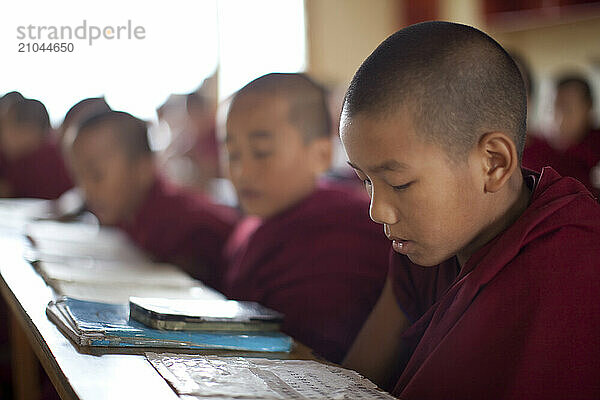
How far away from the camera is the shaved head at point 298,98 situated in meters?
1.97

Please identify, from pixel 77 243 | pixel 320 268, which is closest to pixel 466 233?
pixel 320 268

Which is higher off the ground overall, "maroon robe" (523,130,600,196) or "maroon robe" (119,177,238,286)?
"maroon robe" (523,130,600,196)

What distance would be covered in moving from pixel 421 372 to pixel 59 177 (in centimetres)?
386

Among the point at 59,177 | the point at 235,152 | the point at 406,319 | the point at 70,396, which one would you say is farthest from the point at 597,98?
the point at 70,396

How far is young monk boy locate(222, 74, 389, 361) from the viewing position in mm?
1629

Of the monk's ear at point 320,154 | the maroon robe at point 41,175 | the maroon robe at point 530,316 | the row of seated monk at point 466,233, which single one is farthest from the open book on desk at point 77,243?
the maroon robe at point 41,175

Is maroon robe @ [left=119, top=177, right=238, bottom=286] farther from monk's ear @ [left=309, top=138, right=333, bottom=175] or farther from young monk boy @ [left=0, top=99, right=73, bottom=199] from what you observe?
young monk boy @ [left=0, top=99, right=73, bottom=199]

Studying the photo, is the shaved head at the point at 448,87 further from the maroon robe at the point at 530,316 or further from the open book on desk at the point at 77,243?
the open book on desk at the point at 77,243

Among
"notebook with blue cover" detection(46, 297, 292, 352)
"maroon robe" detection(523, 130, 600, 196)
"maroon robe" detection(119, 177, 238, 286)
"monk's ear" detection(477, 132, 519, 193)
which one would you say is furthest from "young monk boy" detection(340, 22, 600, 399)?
"maroon robe" detection(119, 177, 238, 286)

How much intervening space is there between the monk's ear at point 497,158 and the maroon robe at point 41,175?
3739 millimetres

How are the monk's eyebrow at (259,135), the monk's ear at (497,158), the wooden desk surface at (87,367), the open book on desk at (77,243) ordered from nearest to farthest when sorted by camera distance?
1. the wooden desk surface at (87,367)
2. the monk's ear at (497,158)
3. the monk's eyebrow at (259,135)
4. the open book on desk at (77,243)

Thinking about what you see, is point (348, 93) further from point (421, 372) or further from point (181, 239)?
point (181, 239)

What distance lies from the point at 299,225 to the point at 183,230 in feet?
2.79

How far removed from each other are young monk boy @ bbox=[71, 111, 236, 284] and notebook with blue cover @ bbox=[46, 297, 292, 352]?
124 centimetres
